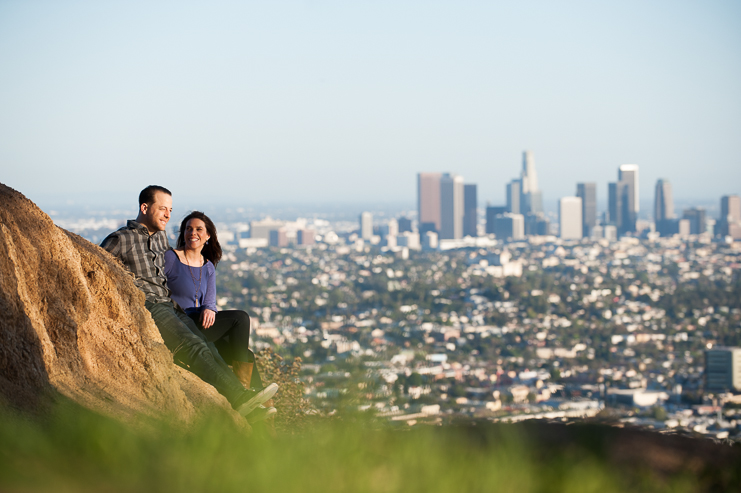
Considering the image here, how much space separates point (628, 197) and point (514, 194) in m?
27.5

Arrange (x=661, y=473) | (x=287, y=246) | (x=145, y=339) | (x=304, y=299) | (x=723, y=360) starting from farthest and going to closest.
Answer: (x=287, y=246) → (x=304, y=299) → (x=723, y=360) → (x=145, y=339) → (x=661, y=473)

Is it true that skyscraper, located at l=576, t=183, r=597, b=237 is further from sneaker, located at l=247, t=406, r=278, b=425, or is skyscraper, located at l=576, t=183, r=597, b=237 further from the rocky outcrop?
the rocky outcrop

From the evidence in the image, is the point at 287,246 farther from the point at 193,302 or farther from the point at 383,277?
the point at 193,302

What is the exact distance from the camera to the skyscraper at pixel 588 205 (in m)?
116

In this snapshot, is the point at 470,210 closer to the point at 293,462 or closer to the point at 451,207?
the point at 451,207

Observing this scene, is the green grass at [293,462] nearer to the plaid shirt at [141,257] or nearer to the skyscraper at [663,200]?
the plaid shirt at [141,257]

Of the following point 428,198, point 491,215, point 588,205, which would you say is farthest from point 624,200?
point 428,198

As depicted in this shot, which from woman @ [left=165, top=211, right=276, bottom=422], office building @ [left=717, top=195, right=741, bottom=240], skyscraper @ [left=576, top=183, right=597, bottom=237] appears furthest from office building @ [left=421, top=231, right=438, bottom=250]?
woman @ [left=165, top=211, right=276, bottom=422]

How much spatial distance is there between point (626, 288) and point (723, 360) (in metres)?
31.6

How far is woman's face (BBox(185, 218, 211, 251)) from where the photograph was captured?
4.85m

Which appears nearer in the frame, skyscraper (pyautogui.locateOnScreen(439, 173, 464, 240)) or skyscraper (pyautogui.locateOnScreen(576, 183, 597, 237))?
skyscraper (pyautogui.locateOnScreen(439, 173, 464, 240))

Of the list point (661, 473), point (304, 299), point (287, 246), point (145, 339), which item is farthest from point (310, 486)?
point (287, 246)

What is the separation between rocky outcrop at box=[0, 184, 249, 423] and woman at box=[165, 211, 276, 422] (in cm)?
62

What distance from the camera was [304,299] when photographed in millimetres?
45438
